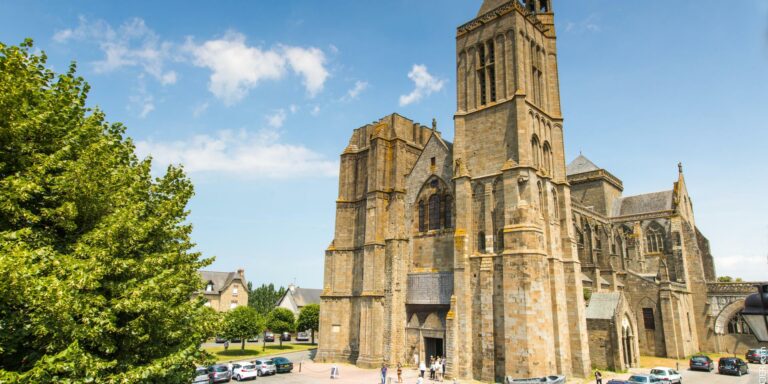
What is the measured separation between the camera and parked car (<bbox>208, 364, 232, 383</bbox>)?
26125mm

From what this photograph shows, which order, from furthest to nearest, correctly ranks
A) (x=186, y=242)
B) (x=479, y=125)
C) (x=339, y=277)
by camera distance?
(x=339, y=277) → (x=479, y=125) → (x=186, y=242)

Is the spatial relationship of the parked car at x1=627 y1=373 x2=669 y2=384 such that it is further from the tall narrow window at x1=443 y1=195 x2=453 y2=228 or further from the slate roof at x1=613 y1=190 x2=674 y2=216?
the slate roof at x1=613 y1=190 x2=674 y2=216

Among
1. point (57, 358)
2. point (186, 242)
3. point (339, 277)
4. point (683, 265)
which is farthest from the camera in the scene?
point (683, 265)

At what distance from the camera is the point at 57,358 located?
827cm

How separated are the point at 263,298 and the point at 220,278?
295 inches

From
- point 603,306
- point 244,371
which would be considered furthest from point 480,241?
point 244,371

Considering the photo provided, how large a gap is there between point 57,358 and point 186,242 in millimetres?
6142

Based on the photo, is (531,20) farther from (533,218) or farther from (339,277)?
(339,277)

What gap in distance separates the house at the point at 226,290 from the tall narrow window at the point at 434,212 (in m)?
44.9

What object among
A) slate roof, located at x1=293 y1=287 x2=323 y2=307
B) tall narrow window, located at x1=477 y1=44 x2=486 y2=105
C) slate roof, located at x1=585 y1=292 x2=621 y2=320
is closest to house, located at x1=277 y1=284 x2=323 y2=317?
slate roof, located at x1=293 y1=287 x2=323 y2=307

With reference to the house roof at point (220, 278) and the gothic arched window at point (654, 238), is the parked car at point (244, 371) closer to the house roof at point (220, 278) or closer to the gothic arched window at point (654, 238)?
the house roof at point (220, 278)

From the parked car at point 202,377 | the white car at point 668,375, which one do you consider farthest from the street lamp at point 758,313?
the parked car at point 202,377

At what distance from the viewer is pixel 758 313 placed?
648 cm

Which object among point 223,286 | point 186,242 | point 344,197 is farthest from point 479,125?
point 223,286
